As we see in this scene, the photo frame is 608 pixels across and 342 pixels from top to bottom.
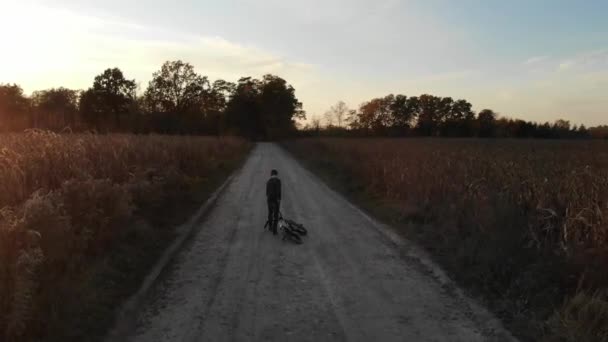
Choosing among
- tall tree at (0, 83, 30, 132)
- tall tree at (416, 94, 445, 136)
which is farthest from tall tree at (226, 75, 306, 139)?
tall tree at (0, 83, 30, 132)

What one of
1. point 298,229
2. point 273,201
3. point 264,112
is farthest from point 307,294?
point 264,112

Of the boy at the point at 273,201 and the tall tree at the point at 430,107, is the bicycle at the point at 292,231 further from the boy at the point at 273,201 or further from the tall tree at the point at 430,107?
the tall tree at the point at 430,107

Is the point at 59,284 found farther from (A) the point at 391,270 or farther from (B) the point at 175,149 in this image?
(B) the point at 175,149

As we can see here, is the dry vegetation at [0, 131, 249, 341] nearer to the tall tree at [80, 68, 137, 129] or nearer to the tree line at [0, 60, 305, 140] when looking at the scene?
the tree line at [0, 60, 305, 140]

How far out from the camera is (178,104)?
8062 cm

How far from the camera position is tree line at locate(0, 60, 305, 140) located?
5400 centimetres

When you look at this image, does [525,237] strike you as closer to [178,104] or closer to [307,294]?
[307,294]

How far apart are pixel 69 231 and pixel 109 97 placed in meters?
67.5

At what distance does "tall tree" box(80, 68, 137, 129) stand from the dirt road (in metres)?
58.9

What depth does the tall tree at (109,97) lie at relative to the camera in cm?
6488

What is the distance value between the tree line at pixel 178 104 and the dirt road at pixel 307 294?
1258cm

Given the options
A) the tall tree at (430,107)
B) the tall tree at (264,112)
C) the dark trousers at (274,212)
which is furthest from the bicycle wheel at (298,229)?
the tall tree at (430,107)

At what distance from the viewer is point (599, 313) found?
524cm

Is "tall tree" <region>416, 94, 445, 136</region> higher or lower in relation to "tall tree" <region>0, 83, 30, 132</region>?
higher
